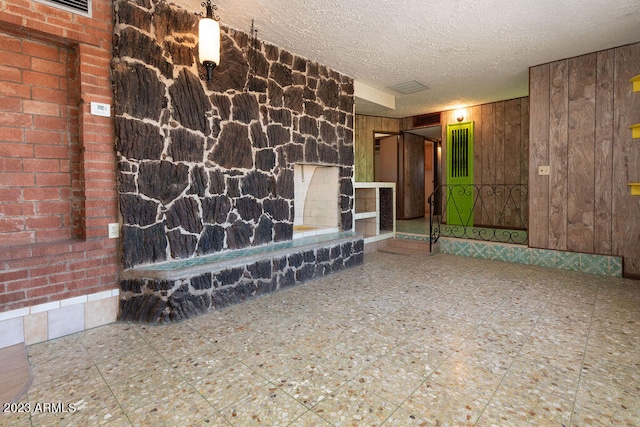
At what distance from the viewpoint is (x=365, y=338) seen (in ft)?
7.31

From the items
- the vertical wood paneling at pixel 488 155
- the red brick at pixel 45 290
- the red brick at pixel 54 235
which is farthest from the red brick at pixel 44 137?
the vertical wood paneling at pixel 488 155

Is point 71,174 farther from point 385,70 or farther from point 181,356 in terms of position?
point 385,70

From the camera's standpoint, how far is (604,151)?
12.3 feet

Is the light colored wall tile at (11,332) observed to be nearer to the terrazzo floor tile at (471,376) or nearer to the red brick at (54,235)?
the red brick at (54,235)

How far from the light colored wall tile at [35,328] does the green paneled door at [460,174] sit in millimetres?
6204

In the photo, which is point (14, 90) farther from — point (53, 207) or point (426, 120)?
point (426, 120)

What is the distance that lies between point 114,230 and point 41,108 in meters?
1.01

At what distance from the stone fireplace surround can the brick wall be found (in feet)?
0.47

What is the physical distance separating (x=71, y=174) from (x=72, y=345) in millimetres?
1264

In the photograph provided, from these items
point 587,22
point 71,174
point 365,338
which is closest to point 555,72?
point 587,22

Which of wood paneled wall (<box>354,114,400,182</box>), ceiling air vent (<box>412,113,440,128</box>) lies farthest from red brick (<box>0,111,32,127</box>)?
ceiling air vent (<box>412,113,440,128</box>)

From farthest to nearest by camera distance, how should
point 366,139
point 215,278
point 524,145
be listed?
point 366,139 < point 524,145 < point 215,278

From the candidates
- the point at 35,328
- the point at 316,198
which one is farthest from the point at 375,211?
the point at 35,328

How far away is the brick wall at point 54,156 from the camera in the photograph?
218cm
